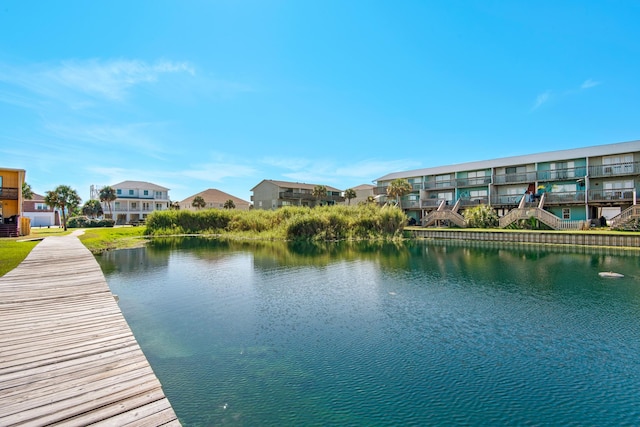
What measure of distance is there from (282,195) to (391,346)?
66672mm

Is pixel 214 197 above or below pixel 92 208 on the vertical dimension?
above

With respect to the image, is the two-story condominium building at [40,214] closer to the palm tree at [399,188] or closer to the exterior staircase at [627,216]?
the palm tree at [399,188]

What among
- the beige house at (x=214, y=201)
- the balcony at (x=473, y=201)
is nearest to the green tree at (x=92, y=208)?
the beige house at (x=214, y=201)

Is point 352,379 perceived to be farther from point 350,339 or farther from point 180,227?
point 180,227

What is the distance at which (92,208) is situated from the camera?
71.9 meters

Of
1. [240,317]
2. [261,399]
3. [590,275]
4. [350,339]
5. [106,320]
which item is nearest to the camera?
[261,399]

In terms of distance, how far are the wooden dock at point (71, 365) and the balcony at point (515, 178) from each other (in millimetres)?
55023

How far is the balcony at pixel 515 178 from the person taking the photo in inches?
2010

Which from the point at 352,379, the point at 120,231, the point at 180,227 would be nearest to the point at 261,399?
the point at 352,379

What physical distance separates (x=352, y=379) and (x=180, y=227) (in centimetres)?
5692

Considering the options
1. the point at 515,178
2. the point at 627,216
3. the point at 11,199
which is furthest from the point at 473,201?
the point at 11,199

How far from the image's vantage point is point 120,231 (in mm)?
51000

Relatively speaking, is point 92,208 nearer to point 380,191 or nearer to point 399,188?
point 380,191

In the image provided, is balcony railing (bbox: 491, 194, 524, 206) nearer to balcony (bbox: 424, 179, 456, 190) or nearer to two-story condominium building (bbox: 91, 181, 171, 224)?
balcony (bbox: 424, 179, 456, 190)
